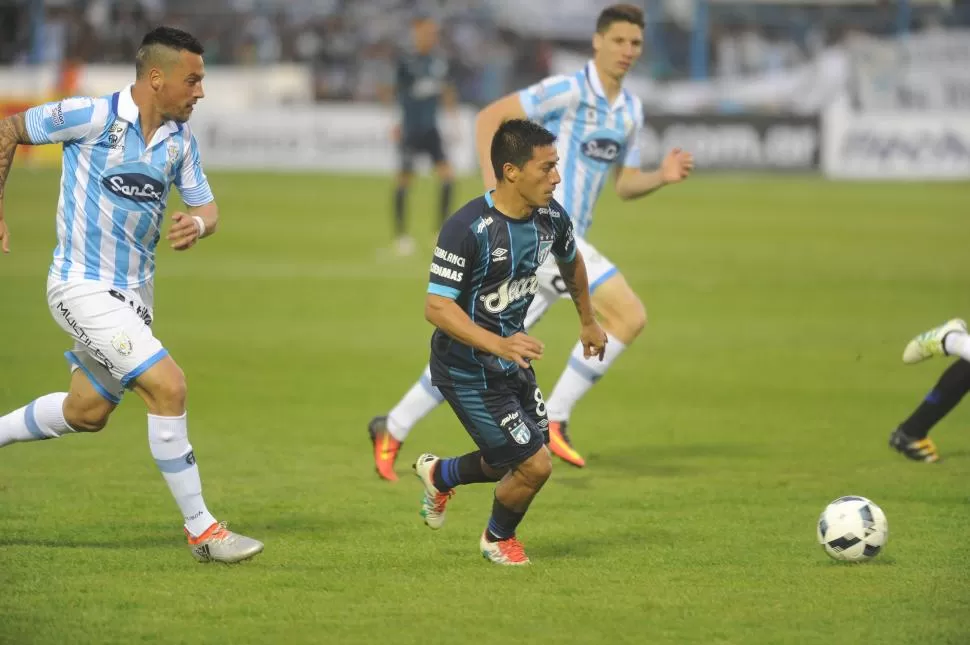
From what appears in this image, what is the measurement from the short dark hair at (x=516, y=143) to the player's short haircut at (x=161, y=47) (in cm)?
143

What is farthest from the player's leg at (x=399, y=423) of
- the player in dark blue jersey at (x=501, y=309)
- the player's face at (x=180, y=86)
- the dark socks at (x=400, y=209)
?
the dark socks at (x=400, y=209)

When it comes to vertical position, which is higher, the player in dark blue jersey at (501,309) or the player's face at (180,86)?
the player's face at (180,86)

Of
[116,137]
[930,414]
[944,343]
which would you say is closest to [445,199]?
[930,414]

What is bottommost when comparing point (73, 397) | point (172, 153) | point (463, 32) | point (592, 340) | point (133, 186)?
point (73, 397)

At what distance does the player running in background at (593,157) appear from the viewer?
8969mm

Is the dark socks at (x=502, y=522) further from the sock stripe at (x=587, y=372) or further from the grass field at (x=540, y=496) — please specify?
the sock stripe at (x=587, y=372)

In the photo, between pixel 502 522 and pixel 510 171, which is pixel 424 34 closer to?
pixel 510 171

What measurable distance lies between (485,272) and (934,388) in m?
3.77

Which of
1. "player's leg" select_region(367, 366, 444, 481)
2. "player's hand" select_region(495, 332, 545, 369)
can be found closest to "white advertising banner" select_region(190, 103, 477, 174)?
"player's leg" select_region(367, 366, 444, 481)

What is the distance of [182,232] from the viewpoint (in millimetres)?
6414

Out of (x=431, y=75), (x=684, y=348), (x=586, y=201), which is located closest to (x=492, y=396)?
(x=586, y=201)

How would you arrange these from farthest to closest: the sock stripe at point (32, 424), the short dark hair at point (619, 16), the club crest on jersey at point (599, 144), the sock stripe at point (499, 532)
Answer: the club crest on jersey at point (599, 144) → the short dark hair at point (619, 16) → the sock stripe at point (32, 424) → the sock stripe at point (499, 532)

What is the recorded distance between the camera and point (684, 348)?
44.3 ft

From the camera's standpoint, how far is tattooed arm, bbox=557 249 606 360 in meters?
6.85
